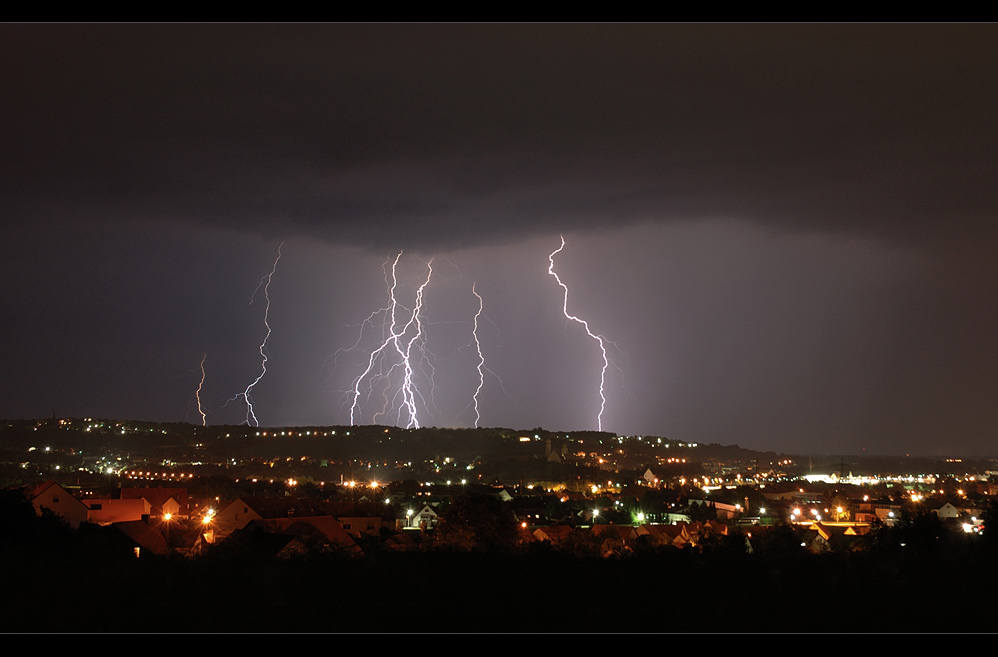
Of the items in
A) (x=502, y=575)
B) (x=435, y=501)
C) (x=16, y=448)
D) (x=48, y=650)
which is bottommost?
(x=48, y=650)

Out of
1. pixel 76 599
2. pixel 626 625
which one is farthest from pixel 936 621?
pixel 76 599

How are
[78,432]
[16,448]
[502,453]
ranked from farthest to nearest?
1. [502,453]
2. [78,432]
3. [16,448]

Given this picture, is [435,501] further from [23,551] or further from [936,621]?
[936,621]

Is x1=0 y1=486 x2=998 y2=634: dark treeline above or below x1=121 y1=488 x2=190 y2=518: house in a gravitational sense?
below

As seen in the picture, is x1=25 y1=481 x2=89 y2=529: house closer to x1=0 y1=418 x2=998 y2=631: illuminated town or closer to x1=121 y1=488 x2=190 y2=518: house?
x1=0 y1=418 x2=998 y2=631: illuminated town

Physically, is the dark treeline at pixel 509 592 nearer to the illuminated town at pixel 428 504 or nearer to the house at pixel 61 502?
the illuminated town at pixel 428 504

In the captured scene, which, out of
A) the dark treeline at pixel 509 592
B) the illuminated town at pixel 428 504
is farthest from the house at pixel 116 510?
the dark treeline at pixel 509 592

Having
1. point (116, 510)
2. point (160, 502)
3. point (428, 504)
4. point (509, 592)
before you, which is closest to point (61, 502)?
point (116, 510)

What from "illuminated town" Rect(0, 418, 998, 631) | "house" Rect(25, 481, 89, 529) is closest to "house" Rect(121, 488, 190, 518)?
"illuminated town" Rect(0, 418, 998, 631)

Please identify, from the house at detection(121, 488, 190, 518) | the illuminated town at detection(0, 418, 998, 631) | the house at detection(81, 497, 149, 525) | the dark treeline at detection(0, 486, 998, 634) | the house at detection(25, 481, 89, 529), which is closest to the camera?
the dark treeline at detection(0, 486, 998, 634)

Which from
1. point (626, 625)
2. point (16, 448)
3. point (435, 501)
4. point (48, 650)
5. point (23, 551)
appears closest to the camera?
point (48, 650)

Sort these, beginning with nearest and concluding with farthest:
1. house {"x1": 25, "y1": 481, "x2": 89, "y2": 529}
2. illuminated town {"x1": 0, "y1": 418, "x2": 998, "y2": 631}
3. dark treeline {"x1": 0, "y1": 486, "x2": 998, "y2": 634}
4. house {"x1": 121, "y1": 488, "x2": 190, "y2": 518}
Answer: dark treeline {"x1": 0, "y1": 486, "x2": 998, "y2": 634} → illuminated town {"x1": 0, "y1": 418, "x2": 998, "y2": 631} → house {"x1": 25, "y1": 481, "x2": 89, "y2": 529} → house {"x1": 121, "y1": 488, "x2": 190, "y2": 518}
